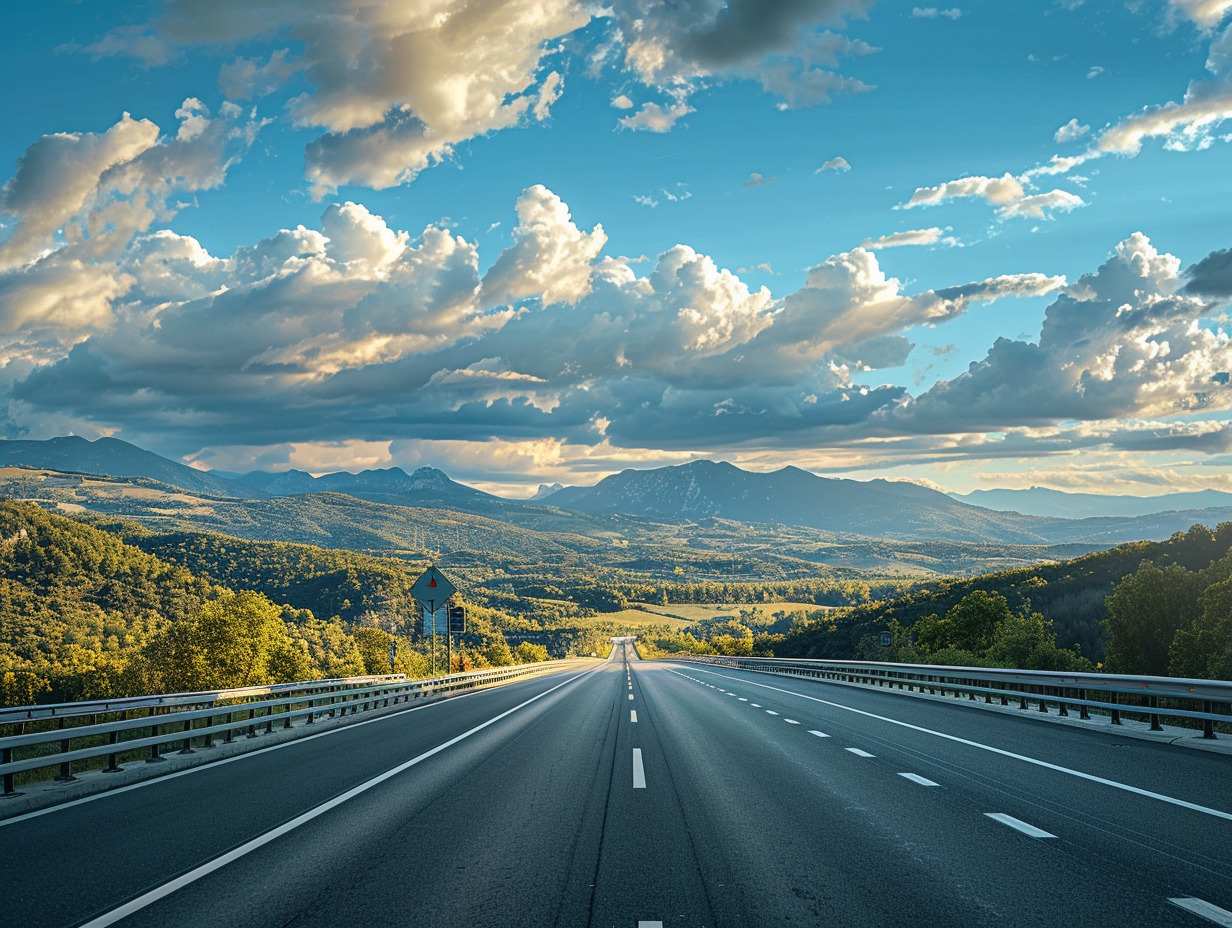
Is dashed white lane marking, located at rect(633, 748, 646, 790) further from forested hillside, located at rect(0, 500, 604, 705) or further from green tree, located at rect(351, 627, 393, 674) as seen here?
green tree, located at rect(351, 627, 393, 674)

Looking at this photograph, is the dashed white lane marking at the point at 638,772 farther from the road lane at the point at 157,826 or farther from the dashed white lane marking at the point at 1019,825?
the dashed white lane marking at the point at 1019,825

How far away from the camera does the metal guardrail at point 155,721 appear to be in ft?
31.0

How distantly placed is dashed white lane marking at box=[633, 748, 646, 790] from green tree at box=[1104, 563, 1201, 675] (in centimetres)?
4500

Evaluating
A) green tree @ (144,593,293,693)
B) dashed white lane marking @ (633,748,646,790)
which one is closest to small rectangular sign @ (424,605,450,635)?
dashed white lane marking @ (633,748,646,790)

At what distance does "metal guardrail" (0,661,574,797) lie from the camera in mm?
9452

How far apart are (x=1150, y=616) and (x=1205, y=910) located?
51988 mm

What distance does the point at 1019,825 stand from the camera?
7539 millimetres

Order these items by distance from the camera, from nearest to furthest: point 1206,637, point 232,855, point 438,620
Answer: point 232,855 < point 438,620 < point 1206,637

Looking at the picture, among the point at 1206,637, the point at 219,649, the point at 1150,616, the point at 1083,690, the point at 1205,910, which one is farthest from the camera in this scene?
the point at 219,649

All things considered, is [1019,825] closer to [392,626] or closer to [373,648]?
[373,648]

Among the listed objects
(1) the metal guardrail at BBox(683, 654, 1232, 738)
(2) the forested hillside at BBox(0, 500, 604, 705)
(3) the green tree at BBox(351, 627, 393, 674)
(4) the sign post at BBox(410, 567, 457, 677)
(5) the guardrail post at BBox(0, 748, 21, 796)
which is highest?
(4) the sign post at BBox(410, 567, 457, 677)

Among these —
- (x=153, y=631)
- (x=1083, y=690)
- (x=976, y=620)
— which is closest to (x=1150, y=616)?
(x=976, y=620)

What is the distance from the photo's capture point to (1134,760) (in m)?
11.2

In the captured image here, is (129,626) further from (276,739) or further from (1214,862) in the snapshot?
(1214,862)
